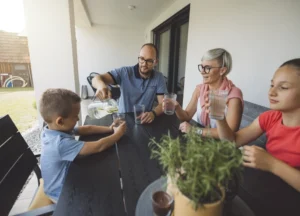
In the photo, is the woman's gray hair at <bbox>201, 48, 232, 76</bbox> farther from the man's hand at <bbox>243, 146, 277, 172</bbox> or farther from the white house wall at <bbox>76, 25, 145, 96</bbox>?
the white house wall at <bbox>76, 25, 145, 96</bbox>

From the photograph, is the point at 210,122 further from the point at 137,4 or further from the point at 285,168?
the point at 137,4

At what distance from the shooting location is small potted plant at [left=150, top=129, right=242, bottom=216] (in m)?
0.41

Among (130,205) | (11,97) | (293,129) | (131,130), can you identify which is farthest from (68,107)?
(11,97)

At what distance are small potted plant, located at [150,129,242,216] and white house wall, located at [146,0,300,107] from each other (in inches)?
59.6

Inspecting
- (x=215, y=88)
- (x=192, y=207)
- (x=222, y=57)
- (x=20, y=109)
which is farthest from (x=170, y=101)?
(x=20, y=109)

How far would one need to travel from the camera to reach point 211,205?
44 centimetres

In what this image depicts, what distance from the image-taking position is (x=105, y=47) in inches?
262

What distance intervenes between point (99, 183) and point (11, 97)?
650 centimetres

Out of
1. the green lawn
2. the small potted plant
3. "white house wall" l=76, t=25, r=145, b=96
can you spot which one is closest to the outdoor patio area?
the small potted plant

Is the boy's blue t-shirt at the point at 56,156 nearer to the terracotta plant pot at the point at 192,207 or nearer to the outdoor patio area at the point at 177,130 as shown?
the outdoor patio area at the point at 177,130

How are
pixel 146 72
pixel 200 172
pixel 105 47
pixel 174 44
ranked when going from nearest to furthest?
pixel 200 172 < pixel 146 72 < pixel 174 44 < pixel 105 47

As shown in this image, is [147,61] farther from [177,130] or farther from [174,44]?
[174,44]

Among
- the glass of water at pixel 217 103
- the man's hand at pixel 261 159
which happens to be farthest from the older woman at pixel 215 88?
the man's hand at pixel 261 159

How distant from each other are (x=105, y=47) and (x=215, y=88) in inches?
235
